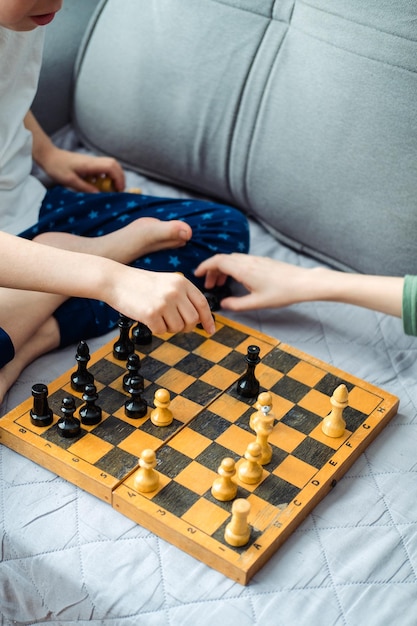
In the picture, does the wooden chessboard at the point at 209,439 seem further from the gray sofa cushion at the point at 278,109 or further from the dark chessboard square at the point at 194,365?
the gray sofa cushion at the point at 278,109

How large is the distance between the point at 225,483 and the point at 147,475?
0.34 ft

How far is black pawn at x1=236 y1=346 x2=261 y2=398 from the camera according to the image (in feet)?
3.90

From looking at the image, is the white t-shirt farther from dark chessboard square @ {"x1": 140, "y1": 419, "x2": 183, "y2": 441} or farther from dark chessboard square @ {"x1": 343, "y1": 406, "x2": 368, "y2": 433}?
dark chessboard square @ {"x1": 343, "y1": 406, "x2": 368, "y2": 433}

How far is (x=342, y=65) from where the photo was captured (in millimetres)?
1429

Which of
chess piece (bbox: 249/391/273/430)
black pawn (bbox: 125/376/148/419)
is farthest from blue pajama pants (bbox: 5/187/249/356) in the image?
chess piece (bbox: 249/391/273/430)

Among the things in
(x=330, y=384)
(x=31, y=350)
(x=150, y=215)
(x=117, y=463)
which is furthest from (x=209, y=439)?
(x=150, y=215)

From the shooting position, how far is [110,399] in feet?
3.91

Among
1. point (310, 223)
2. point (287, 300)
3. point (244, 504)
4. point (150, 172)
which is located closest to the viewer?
point (244, 504)

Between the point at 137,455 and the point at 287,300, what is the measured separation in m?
0.45

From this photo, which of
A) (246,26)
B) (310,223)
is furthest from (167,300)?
(246,26)

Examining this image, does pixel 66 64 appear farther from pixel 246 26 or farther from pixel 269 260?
pixel 269 260

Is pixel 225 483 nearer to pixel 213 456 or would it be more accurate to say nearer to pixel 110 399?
pixel 213 456

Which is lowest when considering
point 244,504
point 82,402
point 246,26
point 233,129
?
point 82,402

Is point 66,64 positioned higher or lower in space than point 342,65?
lower
